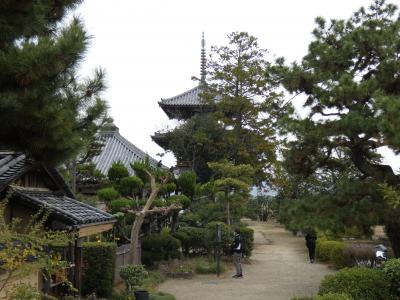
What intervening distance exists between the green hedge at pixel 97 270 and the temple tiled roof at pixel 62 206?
1.66 m

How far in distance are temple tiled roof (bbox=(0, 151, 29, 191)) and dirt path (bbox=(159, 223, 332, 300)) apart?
5.76 metres

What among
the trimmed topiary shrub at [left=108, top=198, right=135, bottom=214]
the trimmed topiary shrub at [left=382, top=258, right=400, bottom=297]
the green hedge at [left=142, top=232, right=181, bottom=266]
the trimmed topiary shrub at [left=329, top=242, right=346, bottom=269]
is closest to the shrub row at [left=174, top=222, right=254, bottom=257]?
the green hedge at [left=142, top=232, right=181, bottom=266]

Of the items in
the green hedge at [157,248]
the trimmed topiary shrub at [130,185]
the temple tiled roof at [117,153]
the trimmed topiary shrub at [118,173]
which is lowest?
the green hedge at [157,248]

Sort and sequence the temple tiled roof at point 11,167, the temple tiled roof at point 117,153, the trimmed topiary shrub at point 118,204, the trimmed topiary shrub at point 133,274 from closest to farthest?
the temple tiled roof at point 11,167
the trimmed topiary shrub at point 133,274
the trimmed topiary shrub at point 118,204
the temple tiled roof at point 117,153

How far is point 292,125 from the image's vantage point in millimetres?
11750

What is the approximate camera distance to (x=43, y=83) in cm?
632

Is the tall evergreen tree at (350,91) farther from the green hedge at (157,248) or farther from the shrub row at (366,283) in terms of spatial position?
the green hedge at (157,248)

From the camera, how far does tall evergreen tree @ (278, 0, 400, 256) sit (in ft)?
36.6

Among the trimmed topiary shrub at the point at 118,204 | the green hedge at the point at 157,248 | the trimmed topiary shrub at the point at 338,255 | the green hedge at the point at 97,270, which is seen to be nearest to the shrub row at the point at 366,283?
the green hedge at the point at 97,270

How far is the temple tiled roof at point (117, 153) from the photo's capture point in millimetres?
22922

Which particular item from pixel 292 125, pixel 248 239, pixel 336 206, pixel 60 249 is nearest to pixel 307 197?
pixel 336 206

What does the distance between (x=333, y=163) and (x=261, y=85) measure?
13821 millimetres

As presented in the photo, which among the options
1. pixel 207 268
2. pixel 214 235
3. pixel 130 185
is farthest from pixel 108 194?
pixel 214 235

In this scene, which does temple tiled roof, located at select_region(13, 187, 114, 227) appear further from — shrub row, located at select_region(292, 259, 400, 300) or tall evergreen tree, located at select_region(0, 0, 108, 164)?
shrub row, located at select_region(292, 259, 400, 300)
